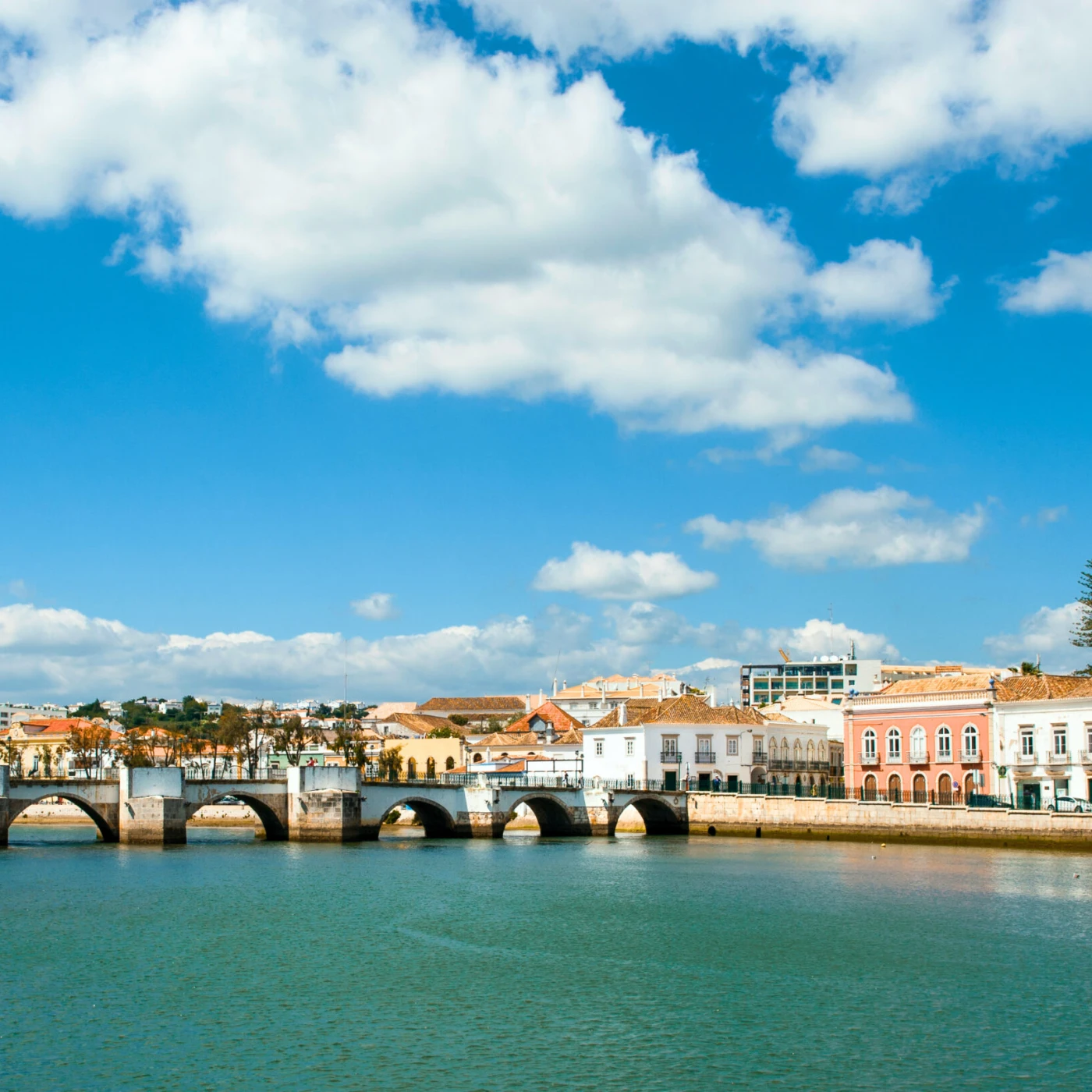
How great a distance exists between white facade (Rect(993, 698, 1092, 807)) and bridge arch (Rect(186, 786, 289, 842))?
133 feet

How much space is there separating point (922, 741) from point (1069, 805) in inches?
468

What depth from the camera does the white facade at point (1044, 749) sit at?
222 feet

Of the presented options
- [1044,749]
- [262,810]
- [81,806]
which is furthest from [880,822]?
[81,806]

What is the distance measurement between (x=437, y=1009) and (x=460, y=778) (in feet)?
191

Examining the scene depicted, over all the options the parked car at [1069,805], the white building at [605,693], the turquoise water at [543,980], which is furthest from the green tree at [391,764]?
the turquoise water at [543,980]

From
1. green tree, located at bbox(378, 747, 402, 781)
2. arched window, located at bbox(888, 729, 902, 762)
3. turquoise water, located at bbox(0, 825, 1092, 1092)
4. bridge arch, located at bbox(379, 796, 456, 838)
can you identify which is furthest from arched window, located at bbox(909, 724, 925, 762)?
green tree, located at bbox(378, 747, 402, 781)

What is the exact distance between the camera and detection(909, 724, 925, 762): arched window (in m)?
76.2

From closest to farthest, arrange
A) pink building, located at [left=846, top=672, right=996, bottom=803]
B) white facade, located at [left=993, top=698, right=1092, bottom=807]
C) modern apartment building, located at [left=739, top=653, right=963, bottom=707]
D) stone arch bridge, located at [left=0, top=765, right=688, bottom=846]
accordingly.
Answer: stone arch bridge, located at [left=0, top=765, right=688, bottom=846], white facade, located at [left=993, top=698, right=1092, bottom=807], pink building, located at [left=846, top=672, right=996, bottom=803], modern apartment building, located at [left=739, top=653, right=963, bottom=707]

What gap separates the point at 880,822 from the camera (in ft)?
233

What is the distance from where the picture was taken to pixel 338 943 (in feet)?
115

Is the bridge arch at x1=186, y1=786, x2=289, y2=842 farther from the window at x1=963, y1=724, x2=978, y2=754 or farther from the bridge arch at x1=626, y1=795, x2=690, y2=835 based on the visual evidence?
the window at x1=963, y1=724, x2=978, y2=754

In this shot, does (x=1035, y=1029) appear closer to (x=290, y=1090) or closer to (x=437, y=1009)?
(x=437, y=1009)

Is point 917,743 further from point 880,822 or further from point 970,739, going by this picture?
point 880,822

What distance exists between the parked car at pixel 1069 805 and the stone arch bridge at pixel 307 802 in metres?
27.0
